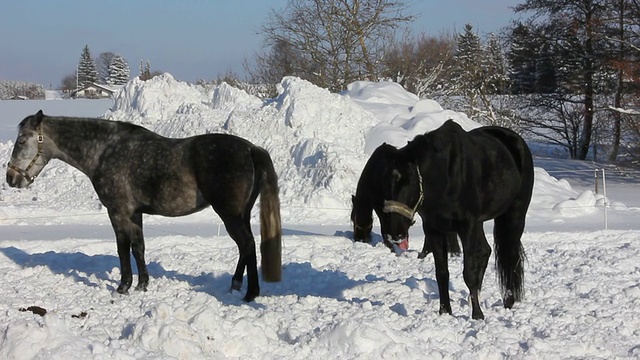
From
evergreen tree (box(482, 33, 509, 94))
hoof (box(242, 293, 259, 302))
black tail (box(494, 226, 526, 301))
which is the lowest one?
hoof (box(242, 293, 259, 302))

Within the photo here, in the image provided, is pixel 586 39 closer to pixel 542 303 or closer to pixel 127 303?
pixel 542 303

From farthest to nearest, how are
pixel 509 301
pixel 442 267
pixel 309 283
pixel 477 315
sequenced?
pixel 309 283 < pixel 509 301 < pixel 442 267 < pixel 477 315

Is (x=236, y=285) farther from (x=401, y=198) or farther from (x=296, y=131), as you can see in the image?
(x=296, y=131)

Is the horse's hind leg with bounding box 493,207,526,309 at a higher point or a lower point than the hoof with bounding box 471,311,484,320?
higher

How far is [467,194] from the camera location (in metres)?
5.41

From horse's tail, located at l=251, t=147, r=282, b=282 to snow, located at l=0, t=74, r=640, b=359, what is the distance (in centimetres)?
31

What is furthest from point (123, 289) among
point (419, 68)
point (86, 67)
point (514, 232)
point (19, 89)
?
point (86, 67)

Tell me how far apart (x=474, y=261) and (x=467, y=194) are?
57 centimetres

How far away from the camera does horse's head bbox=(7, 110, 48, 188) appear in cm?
648

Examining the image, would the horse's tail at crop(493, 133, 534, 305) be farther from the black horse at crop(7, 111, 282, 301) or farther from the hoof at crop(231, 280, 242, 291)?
the hoof at crop(231, 280, 242, 291)

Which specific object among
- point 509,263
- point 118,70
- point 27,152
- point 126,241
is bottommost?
point 509,263

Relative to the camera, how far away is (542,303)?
239 inches

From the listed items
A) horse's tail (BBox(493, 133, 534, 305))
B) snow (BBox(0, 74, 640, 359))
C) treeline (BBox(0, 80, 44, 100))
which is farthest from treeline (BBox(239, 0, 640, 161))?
treeline (BBox(0, 80, 44, 100))

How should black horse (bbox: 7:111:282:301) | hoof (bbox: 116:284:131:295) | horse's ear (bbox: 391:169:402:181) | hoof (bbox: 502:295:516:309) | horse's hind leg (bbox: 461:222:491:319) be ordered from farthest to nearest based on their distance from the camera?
hoof (bbox: 116:284:131:295)
black horse (bbox: 7:111:282:301)
hoof (bbox: 502:295:516:309)
horse's hind leg (bbox: 461:222:491:319)
horse's ear (bbox: 391:169:402:181)
